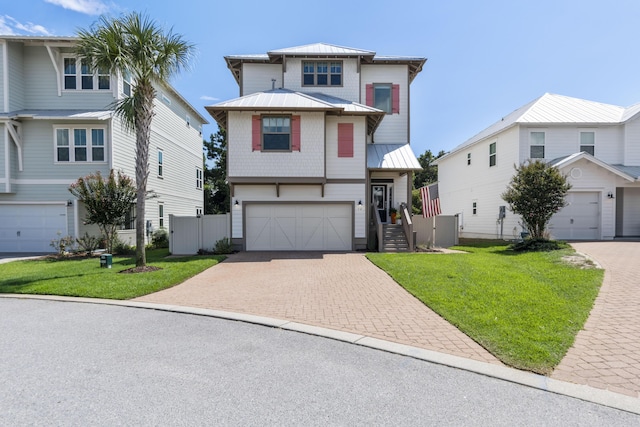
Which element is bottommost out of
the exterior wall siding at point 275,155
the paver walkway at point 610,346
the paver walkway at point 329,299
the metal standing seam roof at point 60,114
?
the paver walkway at point 329,299

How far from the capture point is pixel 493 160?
21531 millimetres

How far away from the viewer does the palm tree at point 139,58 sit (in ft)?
32.6

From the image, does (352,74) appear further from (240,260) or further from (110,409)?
(110,409)

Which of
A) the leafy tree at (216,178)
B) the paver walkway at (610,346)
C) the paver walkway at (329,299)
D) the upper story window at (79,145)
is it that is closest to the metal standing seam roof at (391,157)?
the paver walkway at (329,299)

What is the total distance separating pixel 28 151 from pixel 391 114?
1893cm

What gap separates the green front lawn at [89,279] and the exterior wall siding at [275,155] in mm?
5044

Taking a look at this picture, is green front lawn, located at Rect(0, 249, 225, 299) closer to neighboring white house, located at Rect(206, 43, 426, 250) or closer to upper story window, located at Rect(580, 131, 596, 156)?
neighboring white house, located at Rect(206, 43, 426, 250)

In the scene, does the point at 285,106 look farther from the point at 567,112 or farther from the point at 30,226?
the point at 567,112

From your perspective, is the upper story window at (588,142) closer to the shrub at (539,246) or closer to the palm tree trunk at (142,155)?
the shrub at (539,246)

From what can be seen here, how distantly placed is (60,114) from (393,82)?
17414 millimetres

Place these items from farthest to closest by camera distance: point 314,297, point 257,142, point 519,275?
point 257,142, point 519,275, point 314,297

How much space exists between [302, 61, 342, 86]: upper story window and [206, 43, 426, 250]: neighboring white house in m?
0.06

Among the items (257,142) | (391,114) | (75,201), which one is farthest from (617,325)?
(75,201)

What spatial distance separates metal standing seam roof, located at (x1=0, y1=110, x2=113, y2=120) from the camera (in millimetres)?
15703
